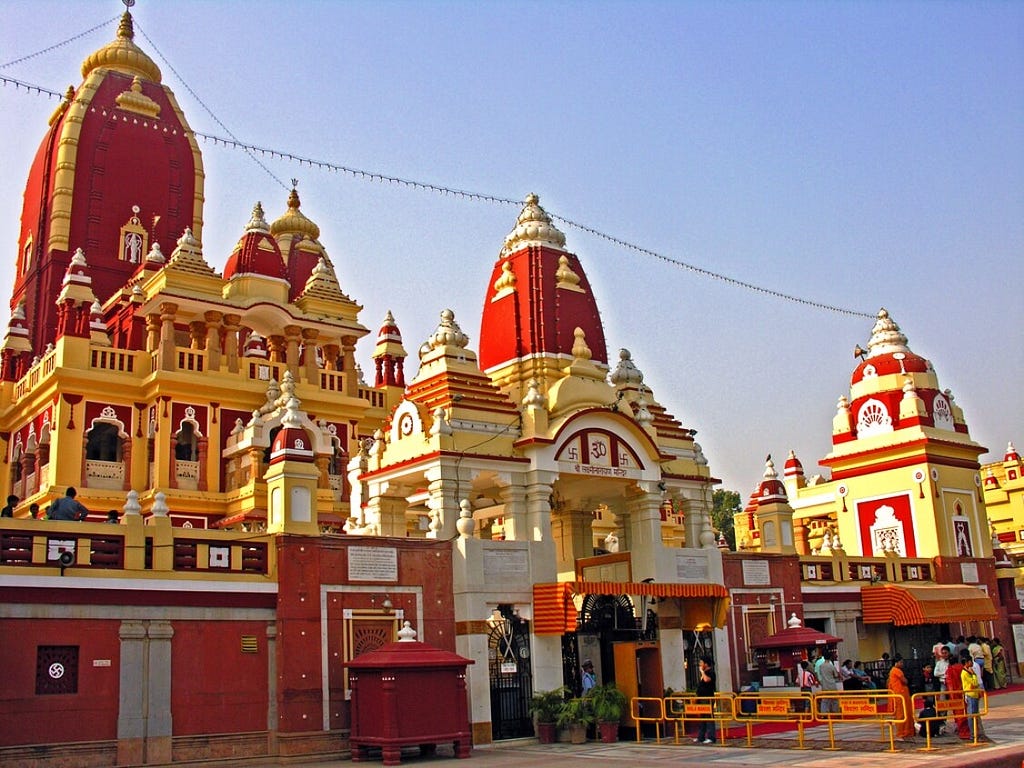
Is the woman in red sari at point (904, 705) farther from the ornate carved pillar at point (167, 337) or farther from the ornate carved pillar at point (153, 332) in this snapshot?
the ornate carved pillar at point (153, 332)

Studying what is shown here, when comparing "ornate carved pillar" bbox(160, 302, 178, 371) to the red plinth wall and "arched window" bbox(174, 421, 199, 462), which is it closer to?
"arched window" bbox(174, 421, 199, 462)

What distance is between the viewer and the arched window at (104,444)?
26.7 meters

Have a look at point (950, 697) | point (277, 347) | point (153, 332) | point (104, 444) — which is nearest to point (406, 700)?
point (950, 697)

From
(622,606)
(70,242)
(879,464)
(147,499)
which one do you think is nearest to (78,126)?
(70,242)

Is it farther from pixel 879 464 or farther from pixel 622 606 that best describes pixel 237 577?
pixel 879 464

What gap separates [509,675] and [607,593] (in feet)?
7.37

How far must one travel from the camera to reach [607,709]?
60.7 feet

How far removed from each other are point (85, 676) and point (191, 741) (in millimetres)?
1774

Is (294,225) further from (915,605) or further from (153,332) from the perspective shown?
(915,605)

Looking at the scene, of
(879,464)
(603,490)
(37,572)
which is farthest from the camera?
(879,464)

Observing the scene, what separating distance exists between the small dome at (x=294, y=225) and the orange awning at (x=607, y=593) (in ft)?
73.1

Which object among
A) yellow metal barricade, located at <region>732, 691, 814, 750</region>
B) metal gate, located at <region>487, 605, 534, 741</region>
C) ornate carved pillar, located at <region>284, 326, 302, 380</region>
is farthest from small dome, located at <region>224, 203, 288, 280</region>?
yellow metal barricade, located at <region>732, 691, 814, 750</region>

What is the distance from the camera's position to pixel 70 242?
1280 inches

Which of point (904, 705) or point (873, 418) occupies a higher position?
point (873, 418)
